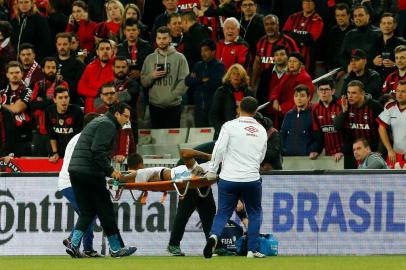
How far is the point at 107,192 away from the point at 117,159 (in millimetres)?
3132

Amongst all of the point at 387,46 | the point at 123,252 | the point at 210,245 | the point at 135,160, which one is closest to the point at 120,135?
the point at 135,160

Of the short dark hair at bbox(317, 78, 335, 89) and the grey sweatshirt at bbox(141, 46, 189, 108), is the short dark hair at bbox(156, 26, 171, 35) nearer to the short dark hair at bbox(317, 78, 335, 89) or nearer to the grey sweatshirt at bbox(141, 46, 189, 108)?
the grey sweatshirt at bbox(141, 46, 189, 108)

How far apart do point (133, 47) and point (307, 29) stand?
2.99m

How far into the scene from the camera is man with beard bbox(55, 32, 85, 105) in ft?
69.6

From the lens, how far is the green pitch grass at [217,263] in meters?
14.1

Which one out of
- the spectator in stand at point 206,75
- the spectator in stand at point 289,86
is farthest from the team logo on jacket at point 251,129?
the spectator in stand at point 206,75

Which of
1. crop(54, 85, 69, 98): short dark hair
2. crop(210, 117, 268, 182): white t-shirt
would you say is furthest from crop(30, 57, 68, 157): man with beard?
crop(210, 117, 268, 182): white t-shirt

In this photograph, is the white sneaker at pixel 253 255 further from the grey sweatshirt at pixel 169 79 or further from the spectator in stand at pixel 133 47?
the spectator in stand at pixel 133 47

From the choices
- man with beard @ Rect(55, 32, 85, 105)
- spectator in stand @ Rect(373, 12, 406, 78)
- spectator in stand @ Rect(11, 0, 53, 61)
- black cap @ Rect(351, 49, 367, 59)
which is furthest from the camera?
spectator in stand @ Rect(11, 0, 53, 61)

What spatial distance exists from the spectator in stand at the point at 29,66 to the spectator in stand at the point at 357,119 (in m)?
5.38

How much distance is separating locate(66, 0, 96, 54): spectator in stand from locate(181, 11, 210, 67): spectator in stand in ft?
6.19

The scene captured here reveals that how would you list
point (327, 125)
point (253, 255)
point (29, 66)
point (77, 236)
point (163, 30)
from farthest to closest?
point (29, 66) < point (163, 30) < point (327, 125) < point (77, 236) < point (253, 255)

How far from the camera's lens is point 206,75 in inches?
800

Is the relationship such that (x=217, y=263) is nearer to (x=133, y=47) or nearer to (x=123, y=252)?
(x=123, y=252)
